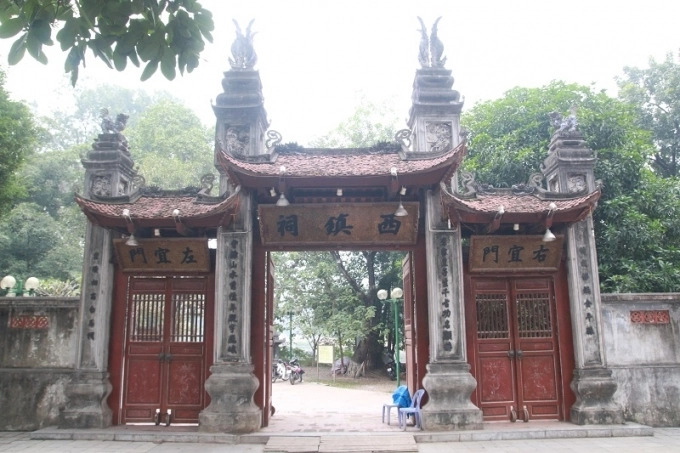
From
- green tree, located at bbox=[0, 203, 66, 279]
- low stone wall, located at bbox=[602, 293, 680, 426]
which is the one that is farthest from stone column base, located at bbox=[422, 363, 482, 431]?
green tree, located at bbox=[0, 203, 66, 279]

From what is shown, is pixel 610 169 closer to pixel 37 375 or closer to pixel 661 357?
pixel 661 357

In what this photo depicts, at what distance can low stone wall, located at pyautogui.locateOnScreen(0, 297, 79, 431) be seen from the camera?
809 centimetres

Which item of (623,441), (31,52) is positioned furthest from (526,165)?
(31,52)

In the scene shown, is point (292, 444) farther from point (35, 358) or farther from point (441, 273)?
point (35, 358)

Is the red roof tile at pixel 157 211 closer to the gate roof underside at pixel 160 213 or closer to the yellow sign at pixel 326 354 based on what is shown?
the gate roof underside at pixel 160 213

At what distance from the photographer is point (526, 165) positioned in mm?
13016

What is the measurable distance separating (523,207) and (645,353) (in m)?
3.07

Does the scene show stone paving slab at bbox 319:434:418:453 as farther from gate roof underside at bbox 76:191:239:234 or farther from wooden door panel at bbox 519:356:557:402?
gate roof underside at bbox 76:191:239:234

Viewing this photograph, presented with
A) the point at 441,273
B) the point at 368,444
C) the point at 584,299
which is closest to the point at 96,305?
the point at 368,444

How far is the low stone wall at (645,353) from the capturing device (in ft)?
26.9

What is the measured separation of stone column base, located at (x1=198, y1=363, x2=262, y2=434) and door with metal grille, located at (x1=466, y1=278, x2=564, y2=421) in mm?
3381

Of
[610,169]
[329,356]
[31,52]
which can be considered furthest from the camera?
[329,356]

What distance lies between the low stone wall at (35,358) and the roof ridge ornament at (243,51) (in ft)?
15.8

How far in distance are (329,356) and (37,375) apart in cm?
1084
